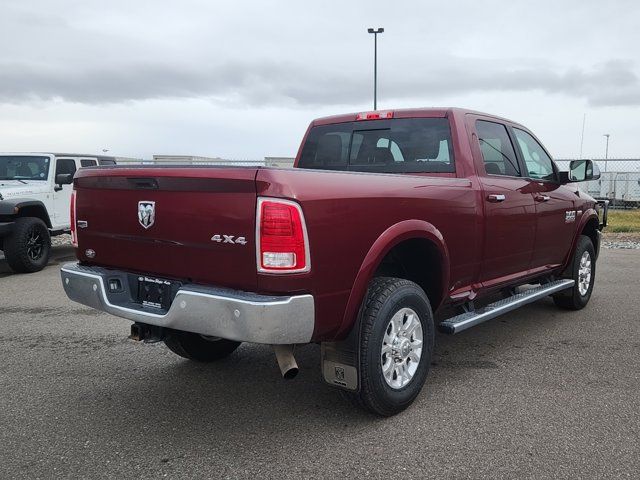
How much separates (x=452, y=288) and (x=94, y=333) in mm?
3306

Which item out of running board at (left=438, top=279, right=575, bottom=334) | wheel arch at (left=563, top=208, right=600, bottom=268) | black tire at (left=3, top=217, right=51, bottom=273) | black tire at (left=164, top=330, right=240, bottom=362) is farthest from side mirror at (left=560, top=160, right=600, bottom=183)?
black tire at (left=3, top=217, right=51, bottom=273)

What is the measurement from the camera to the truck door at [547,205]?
5027 millimetres

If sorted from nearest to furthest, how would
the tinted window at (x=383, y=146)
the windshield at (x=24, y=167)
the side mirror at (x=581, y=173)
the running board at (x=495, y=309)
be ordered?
the running board at (x=495, y=309) < the tinted window at (x=383, y=146) < the side mirror at (x=581, y=173) < the windshield at (x=24, y=167)

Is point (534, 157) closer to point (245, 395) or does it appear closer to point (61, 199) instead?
point (245, 395)

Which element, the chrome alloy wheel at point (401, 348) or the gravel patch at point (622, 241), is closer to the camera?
the chrome alloy wheel at point (401, 348)

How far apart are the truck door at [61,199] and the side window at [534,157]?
7.57 metres

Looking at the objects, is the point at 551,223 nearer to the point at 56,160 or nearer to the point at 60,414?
the point at 60,414

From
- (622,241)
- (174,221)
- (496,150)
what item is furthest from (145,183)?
(622,241)

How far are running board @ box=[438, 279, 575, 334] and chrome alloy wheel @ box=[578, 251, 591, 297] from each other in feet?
1.27

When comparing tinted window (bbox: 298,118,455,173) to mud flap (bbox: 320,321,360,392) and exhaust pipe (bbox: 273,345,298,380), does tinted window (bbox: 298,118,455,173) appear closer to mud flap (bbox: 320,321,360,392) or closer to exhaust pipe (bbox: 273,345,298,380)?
mud flap (bbox: 320,321,360,392)

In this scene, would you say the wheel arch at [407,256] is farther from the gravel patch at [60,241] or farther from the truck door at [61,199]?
the gravel patch at [60,241]

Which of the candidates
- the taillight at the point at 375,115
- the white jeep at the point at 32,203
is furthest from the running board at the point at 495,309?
the white jeep at the point at 32,203

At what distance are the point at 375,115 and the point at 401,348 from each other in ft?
6.56

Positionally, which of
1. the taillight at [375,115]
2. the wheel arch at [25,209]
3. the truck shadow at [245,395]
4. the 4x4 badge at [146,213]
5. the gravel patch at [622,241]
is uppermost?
the taillight at [375,115]
